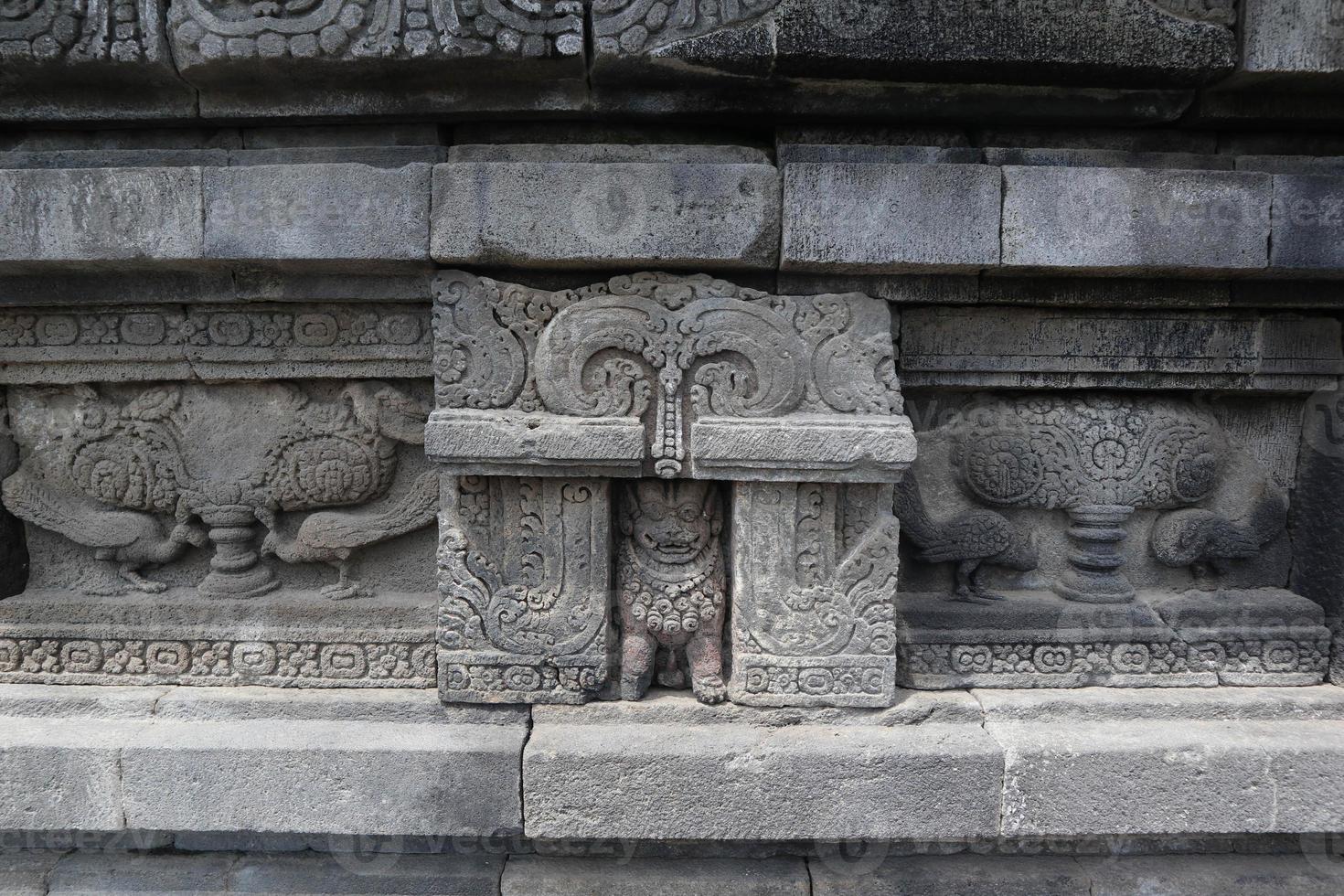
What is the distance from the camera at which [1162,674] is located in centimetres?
268

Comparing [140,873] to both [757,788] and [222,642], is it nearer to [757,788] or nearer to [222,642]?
[222,642]

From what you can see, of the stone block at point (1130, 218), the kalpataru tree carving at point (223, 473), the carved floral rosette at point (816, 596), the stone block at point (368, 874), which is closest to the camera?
the stone block at point (1130, 218)

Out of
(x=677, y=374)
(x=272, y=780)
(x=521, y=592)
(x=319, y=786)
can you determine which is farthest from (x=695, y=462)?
(x=272, y=780)

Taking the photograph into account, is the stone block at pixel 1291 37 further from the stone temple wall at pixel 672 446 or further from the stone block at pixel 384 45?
the stone block at pixel 384 45

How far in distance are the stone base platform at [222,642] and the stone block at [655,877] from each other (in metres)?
0.71

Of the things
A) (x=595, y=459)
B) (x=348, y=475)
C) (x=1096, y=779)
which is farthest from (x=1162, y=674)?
(x=348, y=475)

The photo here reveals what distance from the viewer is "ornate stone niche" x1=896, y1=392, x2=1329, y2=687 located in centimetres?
264

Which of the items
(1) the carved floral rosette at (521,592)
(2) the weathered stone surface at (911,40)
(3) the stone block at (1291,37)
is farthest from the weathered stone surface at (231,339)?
(3) the stone block at (1291,37)

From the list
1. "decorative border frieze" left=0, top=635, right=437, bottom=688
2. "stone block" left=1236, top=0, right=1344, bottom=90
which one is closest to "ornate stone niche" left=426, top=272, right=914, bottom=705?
"decorative border frieze" left=0, top=635, right=437, bottom=688

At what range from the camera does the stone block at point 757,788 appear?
2.33 metres

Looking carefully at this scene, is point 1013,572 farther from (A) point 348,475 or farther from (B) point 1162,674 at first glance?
(A) point 348,475

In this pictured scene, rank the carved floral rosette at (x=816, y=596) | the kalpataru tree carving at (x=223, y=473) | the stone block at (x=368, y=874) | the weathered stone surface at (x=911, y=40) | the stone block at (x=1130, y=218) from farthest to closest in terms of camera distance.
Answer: the kalpataru tree carving at (x=223, y=473) < the stone block at (x=368, y=874) < the carved floral rosette at (x=816, y=596) < the stone block at (x=1130, y=218) < the weathered stone surface at (x=911, y=40)

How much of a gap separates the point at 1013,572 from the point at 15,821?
345 centimetres

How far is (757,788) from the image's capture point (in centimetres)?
233
